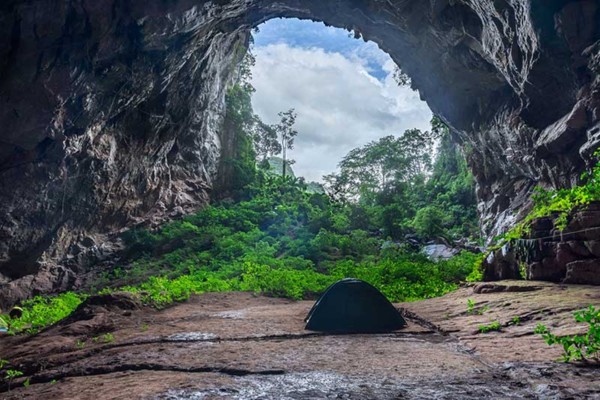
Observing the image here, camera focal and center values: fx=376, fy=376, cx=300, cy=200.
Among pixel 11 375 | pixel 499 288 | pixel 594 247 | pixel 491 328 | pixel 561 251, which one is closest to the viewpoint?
pixel 11 375

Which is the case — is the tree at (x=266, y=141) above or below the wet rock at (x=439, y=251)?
above

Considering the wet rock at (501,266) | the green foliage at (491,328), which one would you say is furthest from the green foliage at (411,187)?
the green foliage at (491,328)

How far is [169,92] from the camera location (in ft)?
60.8

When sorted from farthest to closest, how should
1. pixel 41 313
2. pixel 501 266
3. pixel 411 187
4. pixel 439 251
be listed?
pixel 411 187, pixel 439 251, pixel 41 313, pixel 501 266

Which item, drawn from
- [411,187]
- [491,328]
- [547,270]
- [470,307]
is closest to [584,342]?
[491,328]

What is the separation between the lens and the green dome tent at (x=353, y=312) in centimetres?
655

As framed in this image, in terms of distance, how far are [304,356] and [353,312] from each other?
1952 millimetres

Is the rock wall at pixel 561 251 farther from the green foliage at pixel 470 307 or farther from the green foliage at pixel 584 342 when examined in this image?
the green foliage at pixel 584 342

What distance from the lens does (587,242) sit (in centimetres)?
667

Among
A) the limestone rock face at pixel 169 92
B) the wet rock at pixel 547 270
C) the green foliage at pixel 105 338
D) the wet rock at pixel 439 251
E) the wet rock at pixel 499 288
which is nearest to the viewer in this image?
the green foliage at pixel 105 338

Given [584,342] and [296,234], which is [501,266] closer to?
[584,342]

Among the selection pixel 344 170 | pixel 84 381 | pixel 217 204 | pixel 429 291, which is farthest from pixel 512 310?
pixel 344 170

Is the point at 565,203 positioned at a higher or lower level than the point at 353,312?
higher

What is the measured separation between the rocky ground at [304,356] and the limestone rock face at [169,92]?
6.29 metres
